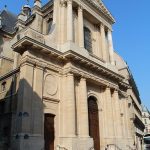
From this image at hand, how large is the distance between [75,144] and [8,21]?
21.0 meters

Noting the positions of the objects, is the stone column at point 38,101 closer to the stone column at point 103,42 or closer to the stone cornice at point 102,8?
the stone column at point 103,42

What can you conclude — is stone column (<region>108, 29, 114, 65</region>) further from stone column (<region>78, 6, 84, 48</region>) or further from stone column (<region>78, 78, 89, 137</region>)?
stone column (<region>78, 78, 89, 137</region>)

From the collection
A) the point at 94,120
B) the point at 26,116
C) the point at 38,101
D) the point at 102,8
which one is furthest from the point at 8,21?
the point at 26,116

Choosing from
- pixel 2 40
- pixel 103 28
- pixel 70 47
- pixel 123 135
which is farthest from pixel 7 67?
pixel 123 135

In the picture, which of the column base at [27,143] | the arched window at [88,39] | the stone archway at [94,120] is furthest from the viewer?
the arched window at [88,39]

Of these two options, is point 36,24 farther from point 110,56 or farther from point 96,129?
point 96,129

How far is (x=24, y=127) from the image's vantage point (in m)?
11.2

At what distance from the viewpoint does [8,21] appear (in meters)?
28.2

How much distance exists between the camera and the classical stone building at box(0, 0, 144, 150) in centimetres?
1220

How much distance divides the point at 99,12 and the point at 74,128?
1182 centimetres

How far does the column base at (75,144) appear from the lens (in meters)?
12.5

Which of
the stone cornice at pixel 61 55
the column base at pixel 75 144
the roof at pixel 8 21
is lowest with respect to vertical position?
the column base at pixel 75 144

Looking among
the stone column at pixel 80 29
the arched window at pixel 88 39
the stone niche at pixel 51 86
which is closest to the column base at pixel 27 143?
the stone niche at pixel 51 86

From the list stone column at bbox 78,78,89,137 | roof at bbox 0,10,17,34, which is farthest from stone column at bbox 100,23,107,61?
roof at bbox 0,10,17,34
